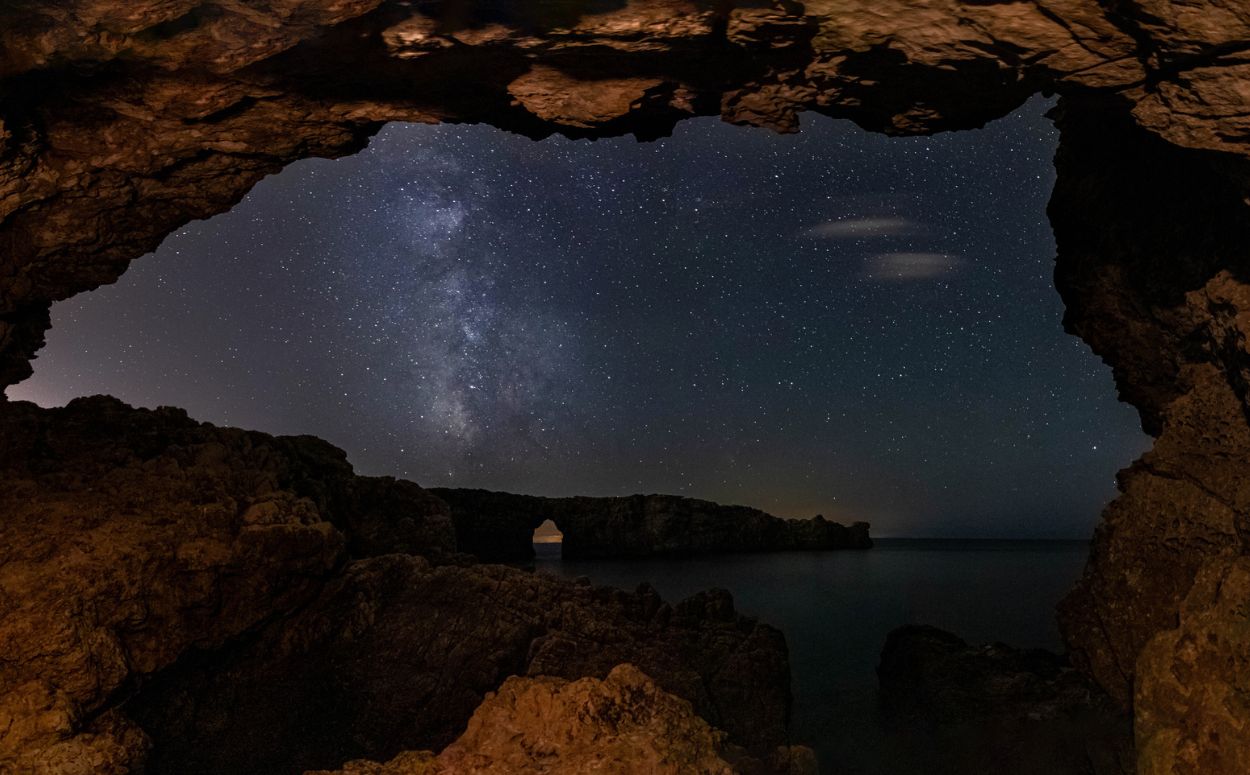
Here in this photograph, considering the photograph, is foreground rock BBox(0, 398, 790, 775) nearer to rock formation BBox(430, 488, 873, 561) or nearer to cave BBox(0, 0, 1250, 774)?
cave BBox(0, 0, 1250, 774)

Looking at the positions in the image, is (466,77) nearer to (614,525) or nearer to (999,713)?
(999,713)

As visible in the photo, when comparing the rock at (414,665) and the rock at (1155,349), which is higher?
the rock at (1155,349)

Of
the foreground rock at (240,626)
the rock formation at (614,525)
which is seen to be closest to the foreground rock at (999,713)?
the foreground rock at (240,626)

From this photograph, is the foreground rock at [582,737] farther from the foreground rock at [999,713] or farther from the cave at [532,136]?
the foreground rock at [999,713]

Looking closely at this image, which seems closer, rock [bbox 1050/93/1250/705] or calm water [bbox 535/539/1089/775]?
rock [bbox 1050/93/1250/705]

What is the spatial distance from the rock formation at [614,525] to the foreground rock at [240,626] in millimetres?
40071

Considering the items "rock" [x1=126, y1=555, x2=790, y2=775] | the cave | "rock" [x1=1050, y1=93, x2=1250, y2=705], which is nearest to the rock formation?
"rock" [x1=126, y1=555, x2=790, y2=775]

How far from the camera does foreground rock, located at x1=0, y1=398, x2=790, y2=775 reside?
636 centimetres

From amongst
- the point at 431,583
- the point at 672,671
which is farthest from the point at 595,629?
the point at 431,583

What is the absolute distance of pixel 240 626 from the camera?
25.7ft

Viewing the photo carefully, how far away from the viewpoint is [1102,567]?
28.6 feet

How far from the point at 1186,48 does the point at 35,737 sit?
948 cm

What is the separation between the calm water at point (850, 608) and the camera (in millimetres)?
12789

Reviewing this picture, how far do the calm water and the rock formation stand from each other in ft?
12.5
